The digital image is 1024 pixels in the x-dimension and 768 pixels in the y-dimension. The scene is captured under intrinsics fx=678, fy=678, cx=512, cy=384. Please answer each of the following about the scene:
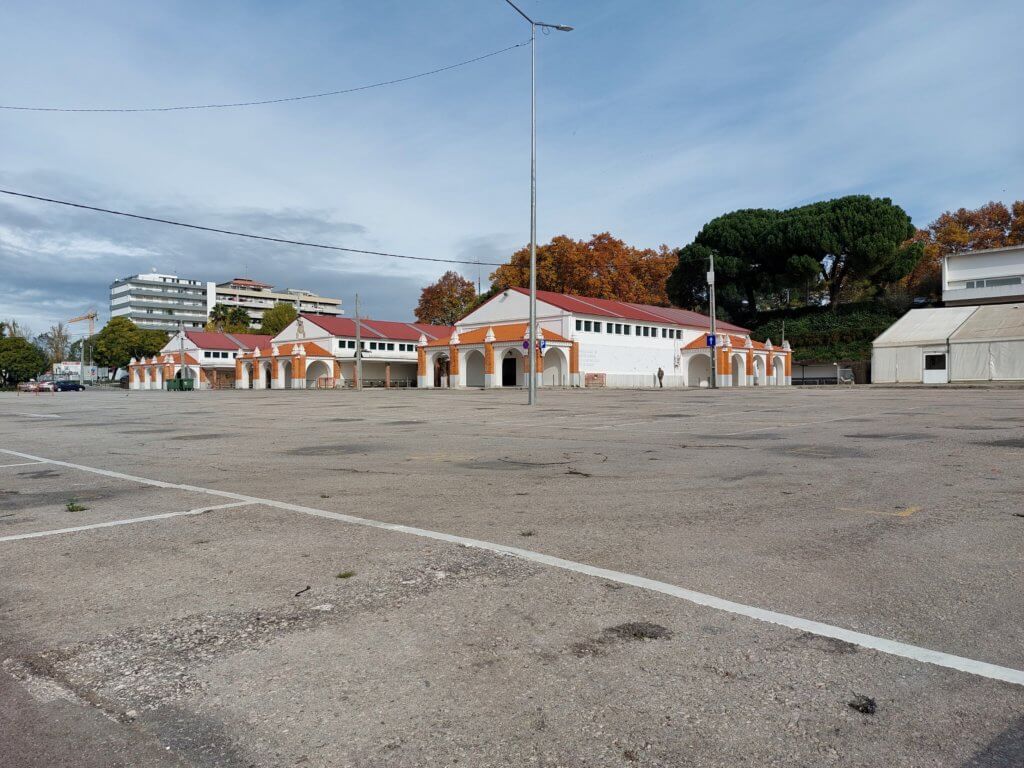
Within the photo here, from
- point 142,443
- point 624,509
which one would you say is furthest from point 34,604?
point 142,443

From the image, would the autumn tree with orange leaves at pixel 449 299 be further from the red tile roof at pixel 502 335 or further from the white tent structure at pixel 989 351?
the white tent structure at pixel 989 351

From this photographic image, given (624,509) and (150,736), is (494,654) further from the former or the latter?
(624,509)

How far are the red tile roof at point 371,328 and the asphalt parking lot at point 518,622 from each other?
6373cm

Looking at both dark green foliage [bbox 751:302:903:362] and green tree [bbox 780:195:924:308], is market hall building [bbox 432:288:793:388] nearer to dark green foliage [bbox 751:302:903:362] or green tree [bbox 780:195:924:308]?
dark green foliage [bbox 751:302:903:362]

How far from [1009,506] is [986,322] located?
51.7 metres

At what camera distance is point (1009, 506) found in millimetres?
5609

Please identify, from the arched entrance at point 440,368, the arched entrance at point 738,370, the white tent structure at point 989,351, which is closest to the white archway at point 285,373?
the arched entrance at point 440,368

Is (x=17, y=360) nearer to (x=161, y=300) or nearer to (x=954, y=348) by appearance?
(x=161, y=300)

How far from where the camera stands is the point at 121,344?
4011 inches

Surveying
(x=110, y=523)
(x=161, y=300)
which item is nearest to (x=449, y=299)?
(x=110, y=523)

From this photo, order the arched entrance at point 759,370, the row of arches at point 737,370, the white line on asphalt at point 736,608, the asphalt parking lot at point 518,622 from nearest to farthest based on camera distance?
the asphalt parking lot at point 518,622
the white line on asphalt at point 736,608
the row of arches at point 737,370
the arched entrance at point 759,370

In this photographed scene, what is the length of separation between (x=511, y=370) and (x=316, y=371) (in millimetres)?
23597

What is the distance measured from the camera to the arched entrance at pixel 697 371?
209 ft

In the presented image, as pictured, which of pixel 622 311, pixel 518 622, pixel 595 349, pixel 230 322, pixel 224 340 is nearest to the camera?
pixel 518 622
